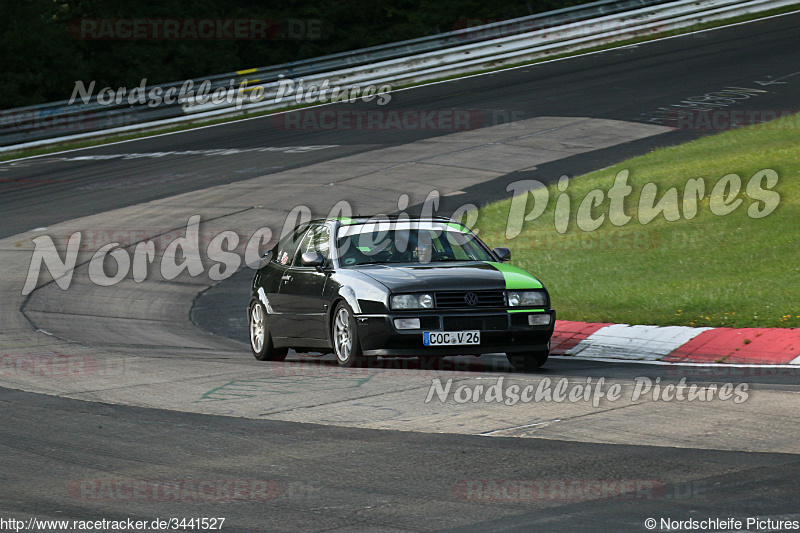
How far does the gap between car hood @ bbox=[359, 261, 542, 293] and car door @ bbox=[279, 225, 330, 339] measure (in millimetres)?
600

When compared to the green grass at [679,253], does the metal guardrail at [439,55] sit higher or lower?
higher

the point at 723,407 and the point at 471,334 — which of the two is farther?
the point at 471,334

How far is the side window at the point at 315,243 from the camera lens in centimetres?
1171

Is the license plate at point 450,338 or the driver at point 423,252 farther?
the driver at point 423,252

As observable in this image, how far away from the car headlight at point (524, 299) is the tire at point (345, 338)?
1428 mm

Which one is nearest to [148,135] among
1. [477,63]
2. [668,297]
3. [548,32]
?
[477,63]

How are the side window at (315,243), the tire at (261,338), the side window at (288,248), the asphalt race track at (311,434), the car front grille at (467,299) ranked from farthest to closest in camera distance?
1. the side window at (288,248)
2. the tire at (261,338)
3. the side window at (315,243)
4. the car front grille at (467,299)
5. the asphalt race track at (311,434)

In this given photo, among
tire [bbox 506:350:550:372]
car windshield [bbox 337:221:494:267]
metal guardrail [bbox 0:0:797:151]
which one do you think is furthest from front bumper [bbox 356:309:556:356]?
metal guardrail [bbox 0:0:797:151]

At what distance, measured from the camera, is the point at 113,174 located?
1112 inches

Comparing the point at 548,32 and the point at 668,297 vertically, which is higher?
the point at 548,32

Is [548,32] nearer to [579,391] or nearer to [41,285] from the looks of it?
[41,285]

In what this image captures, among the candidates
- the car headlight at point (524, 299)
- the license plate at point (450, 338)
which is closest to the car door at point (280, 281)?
the license plate at point (450, 338)

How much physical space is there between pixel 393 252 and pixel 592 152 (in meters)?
15.2

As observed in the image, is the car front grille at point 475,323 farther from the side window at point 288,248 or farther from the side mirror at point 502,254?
the side window at point 288,248
